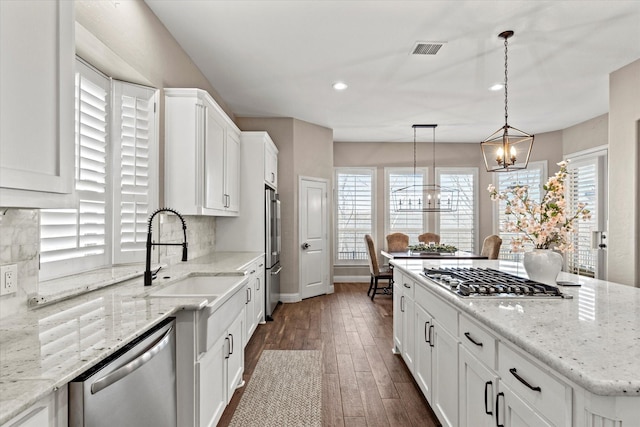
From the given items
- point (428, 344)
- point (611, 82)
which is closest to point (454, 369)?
point (428, 344)

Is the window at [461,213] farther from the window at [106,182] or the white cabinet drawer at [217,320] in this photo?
the window at [106,182]

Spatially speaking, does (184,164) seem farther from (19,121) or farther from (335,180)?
(335,180)

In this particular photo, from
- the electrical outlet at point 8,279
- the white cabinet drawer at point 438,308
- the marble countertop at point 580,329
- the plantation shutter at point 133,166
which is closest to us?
the marble countertop at point 580,329

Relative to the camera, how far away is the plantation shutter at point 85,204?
1952mm

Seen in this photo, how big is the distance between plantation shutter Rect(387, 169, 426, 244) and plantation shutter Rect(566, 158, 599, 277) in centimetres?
Result: 257

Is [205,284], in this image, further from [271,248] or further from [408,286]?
[271,248]

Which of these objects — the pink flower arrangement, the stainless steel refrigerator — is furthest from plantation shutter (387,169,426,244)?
the pink flower arrangement

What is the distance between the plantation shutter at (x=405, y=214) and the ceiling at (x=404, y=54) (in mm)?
1938

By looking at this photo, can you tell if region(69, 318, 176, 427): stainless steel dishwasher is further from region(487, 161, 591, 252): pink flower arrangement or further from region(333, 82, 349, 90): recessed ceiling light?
region(333, 82, 349, 90): recessed ceiling light

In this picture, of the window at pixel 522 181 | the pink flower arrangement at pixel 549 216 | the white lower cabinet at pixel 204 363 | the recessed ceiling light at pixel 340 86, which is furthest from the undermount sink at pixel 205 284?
the window at pixel 522 181

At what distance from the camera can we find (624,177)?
12.2 feet

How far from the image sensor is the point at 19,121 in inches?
42.7

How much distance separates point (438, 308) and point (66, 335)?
5.96ft

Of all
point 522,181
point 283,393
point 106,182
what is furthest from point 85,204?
point 522,181
